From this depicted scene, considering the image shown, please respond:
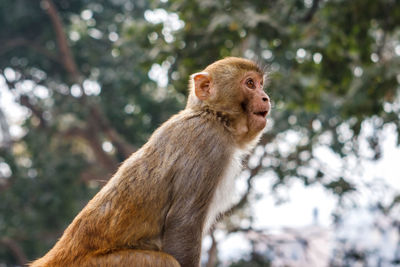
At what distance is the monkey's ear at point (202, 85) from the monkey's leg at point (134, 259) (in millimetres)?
1231

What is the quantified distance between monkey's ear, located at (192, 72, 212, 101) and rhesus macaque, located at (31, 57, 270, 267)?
0.18 metres

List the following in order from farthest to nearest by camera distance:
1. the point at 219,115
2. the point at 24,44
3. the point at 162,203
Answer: the point at 24,44
the point at 219,115
the point at 162,203

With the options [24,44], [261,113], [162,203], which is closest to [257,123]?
[261,113]

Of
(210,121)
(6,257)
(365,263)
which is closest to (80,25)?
(6,257)

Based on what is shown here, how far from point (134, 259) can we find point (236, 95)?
4.65 ft

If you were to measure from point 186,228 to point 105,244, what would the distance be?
51cm

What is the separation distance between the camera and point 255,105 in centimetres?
358

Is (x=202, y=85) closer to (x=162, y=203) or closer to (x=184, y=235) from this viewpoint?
(x=162, y=203)

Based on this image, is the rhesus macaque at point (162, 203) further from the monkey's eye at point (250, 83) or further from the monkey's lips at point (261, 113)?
the monkey's eye at point (250, 83)

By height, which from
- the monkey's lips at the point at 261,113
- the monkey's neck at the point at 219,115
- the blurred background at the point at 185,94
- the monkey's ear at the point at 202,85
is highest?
the monkey's ear at the point at 202,85

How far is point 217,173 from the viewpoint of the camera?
3.22 m

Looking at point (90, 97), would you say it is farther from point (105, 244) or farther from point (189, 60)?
point (105, 244)

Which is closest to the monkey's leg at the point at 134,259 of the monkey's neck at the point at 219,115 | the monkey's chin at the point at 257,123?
the monkey's neck at the point at 219,115

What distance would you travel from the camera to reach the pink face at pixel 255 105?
3578mm
